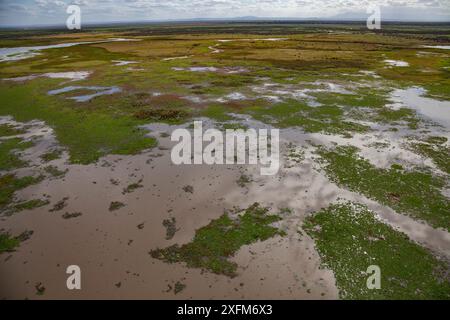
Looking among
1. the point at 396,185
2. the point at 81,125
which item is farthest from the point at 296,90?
the point at 81,125

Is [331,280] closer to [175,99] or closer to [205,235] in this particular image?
[205,235]

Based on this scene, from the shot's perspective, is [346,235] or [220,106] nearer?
[346,235]

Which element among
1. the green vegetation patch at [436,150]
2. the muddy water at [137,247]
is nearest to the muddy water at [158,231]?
the muddy water at [137,247]

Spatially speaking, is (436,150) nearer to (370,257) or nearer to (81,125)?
(370,257)

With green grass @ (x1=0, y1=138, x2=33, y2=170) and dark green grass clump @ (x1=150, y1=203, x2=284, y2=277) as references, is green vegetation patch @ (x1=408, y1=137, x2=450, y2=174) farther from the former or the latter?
green grass @ (x1=0, y1=138, x2=33, y2=170)

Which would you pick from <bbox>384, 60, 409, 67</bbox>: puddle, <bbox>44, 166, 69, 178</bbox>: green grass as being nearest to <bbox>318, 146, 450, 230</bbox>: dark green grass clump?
<bbox>44, 166, 69, 178</bbox>: green grass
